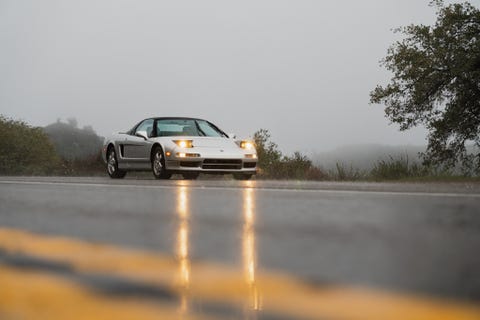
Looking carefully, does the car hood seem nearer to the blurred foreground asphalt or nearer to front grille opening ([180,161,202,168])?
front grille opening ([180,161,202,168])

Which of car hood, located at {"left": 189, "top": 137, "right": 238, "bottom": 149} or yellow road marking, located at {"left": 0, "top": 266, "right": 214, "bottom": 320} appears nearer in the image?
yellow road marking, located at {"left": 0, "top": 266, "right": 214, "bottom": 320}

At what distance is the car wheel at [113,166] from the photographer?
2028cm

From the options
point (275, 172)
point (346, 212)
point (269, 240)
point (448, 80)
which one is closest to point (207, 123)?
point (275, 172)

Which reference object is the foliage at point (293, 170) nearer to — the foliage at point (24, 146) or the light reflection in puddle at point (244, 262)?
the light reflection in puddle at point (244, 262)

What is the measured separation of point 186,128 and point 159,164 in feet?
5.41

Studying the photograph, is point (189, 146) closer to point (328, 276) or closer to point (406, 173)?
point (406, 173)

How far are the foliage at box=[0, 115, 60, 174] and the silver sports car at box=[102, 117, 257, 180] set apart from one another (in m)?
56.2

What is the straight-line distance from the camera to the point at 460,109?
2820cm

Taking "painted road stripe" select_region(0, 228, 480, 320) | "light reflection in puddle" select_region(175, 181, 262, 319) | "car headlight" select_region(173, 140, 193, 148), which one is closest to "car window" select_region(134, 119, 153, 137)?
"car headlight" select_region(173, 140, 193, 148)

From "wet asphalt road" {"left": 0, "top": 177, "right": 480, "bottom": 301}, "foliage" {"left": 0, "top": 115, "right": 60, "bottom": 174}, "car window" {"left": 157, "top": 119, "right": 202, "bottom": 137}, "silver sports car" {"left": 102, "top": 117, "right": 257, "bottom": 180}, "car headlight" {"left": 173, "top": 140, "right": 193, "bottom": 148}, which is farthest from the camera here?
"foliage" {"left": 0, "top": 115, "right": 60, "bottom": 174}

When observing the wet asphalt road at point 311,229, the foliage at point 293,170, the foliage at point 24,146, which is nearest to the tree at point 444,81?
the foliage at point 293,170

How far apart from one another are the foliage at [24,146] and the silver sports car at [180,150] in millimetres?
56238

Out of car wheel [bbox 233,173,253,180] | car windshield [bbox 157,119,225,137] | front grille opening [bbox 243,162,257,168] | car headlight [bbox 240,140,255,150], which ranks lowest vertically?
car wheel [bbox 233,173,253,180]

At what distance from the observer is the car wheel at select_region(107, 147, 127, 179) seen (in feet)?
66.5
